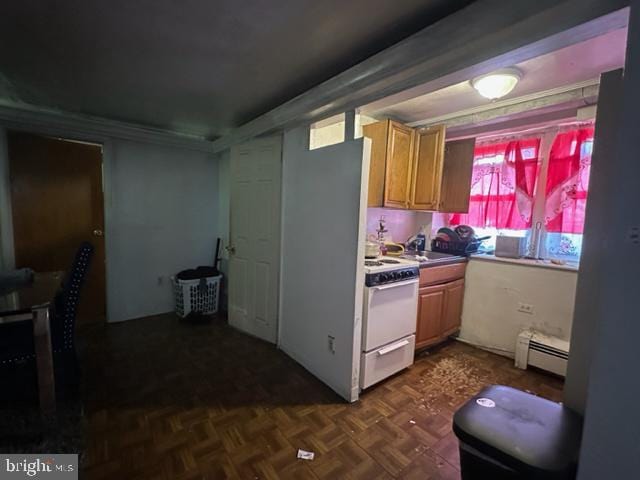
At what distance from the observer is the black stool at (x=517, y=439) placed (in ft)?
2.95

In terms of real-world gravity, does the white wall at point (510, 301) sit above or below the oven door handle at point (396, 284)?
below

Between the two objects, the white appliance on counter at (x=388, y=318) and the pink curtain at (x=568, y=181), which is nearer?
the white appliance on counter at (x=388, y=318)

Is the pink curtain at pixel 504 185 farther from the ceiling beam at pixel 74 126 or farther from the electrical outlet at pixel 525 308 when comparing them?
the ceiling beam at pixel 74 126

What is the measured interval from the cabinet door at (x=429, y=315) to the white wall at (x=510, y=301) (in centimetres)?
47

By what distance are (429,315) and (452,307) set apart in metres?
0.43

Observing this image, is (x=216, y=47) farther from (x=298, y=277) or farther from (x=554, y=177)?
(x=554, y=177)

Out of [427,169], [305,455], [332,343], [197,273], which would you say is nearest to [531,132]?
[427,169]

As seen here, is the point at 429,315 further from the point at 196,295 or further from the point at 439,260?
the point at 196,295

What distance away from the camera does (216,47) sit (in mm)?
1646

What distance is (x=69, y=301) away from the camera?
1784 mm

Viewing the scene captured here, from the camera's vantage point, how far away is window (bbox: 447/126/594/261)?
2.51 m

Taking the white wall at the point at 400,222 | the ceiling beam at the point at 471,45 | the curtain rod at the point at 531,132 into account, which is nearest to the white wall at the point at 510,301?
the white wall at the point at 400,222

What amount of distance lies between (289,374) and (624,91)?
2.38 m

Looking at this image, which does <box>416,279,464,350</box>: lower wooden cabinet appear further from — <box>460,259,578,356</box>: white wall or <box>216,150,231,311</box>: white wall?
<box>216,150,231,311</box>: white wall
